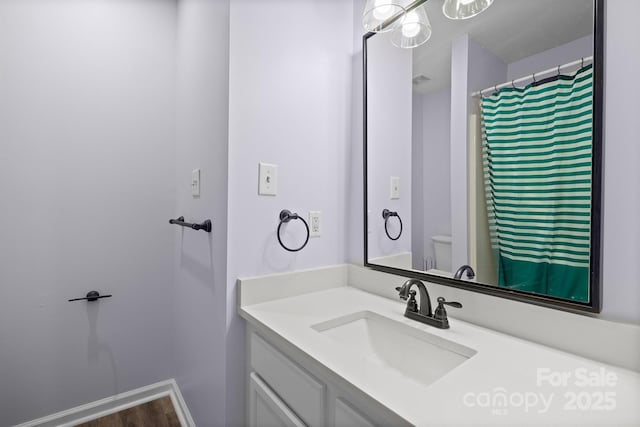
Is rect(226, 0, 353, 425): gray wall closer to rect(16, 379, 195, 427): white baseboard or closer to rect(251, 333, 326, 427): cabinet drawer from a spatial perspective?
rect(251, 333, 326, 427): cabinet drawer

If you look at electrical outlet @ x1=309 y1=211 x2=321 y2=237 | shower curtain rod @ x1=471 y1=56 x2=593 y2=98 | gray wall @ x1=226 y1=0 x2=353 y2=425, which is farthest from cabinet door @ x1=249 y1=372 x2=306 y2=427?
shower curtain rod @ x1=471 y1=56 x2=593 y2=98

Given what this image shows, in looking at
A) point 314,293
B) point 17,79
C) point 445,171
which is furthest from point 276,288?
point 17,79

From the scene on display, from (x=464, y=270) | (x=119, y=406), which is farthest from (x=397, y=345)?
(x=119, y=406)

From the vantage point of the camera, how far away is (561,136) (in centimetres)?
80

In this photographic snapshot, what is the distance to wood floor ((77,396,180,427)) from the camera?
5.02ft

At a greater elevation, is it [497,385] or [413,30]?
[413,30]

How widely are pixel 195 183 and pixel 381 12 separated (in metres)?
1.08

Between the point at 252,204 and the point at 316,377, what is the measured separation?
0.63m

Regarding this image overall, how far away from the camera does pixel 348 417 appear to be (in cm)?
66

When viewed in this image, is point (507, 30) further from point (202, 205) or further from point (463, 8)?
point (202, 205)

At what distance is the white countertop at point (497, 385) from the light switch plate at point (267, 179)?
496 millimetres

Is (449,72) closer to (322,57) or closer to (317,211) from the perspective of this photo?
(322,57)

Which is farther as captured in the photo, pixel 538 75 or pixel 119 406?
pixel 119 406

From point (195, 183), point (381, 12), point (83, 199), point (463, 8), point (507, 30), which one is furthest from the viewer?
point (83, 199)
